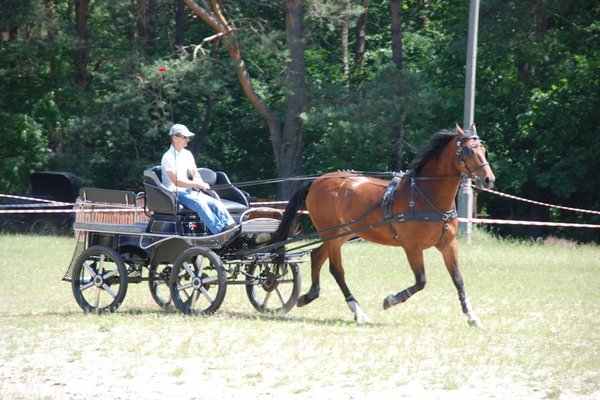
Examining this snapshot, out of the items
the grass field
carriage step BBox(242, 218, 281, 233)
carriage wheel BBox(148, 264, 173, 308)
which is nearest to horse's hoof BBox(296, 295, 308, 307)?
the grass field

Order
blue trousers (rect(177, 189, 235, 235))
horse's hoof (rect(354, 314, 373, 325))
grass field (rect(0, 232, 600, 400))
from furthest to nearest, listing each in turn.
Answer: blue trousers (rect(177, 189, 235, 235)) < horse's hoof (rect(354, 314, 373, 325)) < grass field (rect(0, 232, 600, 400))

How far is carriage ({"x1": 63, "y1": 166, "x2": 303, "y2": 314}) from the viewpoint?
11.5m

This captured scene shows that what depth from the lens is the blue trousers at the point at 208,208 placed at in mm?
11500

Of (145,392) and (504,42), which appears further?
(504,42)

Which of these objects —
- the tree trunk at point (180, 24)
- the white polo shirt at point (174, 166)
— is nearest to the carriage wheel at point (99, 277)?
the white polo shirt at point (174, 166)

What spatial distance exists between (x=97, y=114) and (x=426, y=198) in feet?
61.5

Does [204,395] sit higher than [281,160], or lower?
lower

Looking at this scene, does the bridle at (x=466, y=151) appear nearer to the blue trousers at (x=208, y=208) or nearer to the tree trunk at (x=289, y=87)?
the blue trousers at (x=208, y=208)

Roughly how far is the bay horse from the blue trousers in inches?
28.2

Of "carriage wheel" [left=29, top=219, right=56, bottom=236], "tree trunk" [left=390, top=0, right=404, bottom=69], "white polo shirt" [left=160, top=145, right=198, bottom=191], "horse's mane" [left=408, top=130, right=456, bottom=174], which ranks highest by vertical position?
"tree trunk" [left=390, top=0, right=404, bottom=69]

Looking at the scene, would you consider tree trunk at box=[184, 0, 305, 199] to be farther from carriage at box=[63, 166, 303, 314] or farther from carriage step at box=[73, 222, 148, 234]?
carriage step at box=[73, 222, 148, 234]

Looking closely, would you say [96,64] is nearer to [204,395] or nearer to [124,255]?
[124,255]

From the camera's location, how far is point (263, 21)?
27.4 meters

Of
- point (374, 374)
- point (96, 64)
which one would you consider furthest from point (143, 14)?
point (374, 374)
